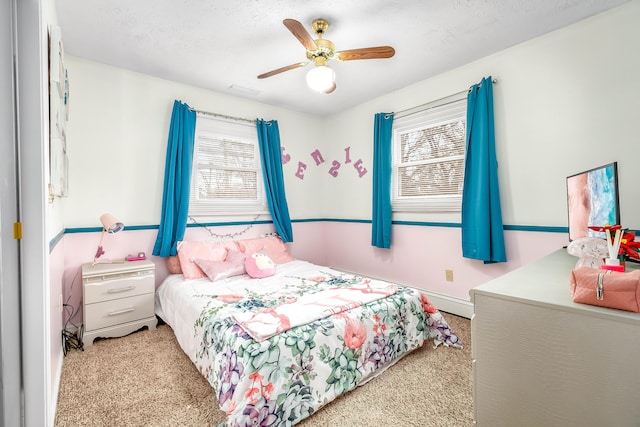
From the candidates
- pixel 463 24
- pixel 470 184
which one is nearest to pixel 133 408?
pixel 470 184

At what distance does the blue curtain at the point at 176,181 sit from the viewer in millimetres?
2791

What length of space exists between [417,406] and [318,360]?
602 millimetres

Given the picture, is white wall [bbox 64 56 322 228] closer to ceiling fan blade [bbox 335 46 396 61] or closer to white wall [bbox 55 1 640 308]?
white wall [bbox 55 1 640 308]

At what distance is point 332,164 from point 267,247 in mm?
1566

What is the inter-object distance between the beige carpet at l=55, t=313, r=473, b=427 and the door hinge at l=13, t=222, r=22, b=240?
1030mm

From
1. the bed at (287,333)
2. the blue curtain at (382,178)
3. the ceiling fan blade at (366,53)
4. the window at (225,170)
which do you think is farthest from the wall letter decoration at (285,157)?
the ceiling fan blade at (366,53)

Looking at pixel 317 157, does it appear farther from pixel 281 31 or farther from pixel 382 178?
pixel 281 31

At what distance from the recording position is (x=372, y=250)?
3.59 metres

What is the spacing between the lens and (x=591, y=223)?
5.04 ft

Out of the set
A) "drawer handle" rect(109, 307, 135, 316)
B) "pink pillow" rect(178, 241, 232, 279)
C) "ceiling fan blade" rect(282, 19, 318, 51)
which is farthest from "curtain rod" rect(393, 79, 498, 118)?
"drawer handle" rect(109, 307, 135, 316)

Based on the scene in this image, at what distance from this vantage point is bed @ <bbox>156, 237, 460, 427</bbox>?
1.39 meters

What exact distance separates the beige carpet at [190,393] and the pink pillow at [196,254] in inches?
26.6

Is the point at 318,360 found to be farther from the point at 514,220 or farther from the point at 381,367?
the point at 514,220

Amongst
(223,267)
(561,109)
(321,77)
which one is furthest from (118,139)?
(561,109)
